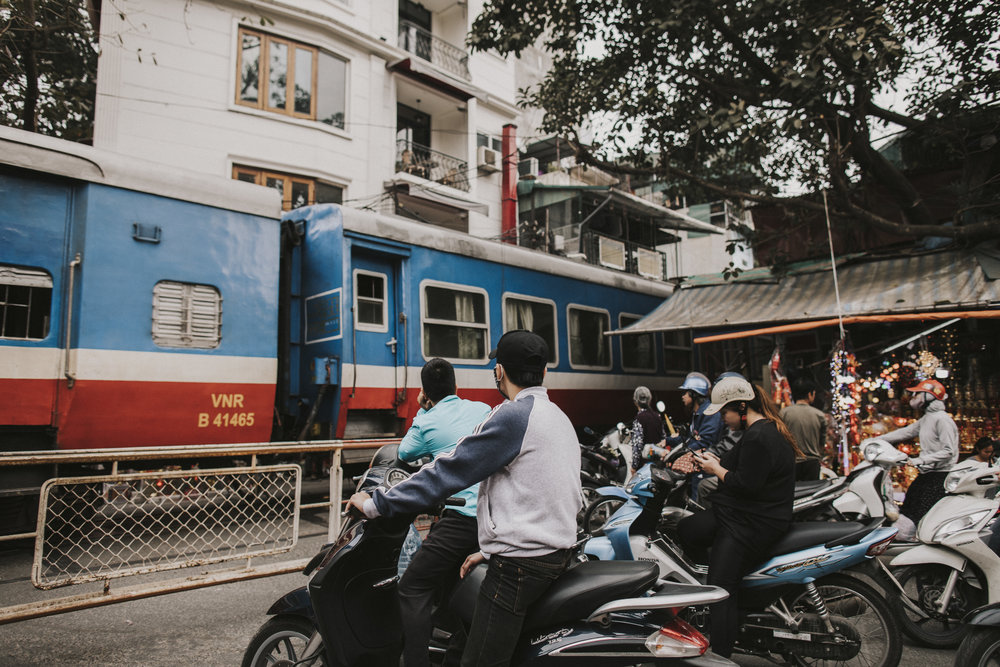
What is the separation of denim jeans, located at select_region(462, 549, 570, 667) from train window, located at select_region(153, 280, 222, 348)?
5.03 m

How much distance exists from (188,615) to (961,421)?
27.0 feet

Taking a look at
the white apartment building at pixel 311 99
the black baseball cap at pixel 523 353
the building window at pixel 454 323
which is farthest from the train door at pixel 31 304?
the white apartment building at pixel 311 99

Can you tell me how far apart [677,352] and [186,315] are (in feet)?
31.9

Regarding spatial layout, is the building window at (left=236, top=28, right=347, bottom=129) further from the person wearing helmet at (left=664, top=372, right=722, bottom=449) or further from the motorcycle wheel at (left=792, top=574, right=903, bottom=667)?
the motorcycle wheel at (left=792, top=574, right=903, bottom=667)

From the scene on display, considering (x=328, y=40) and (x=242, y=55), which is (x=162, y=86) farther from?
(x=328, y=40)

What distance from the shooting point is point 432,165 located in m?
17.0

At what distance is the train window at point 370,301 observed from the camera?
292 inches

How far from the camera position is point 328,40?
46.6 ft

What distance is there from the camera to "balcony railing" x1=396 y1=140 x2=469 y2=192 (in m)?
16.0

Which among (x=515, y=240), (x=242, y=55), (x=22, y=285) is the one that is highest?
(x=242, y=55)

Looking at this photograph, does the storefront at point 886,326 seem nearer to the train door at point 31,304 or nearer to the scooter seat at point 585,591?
the scooter seat at point 585,591

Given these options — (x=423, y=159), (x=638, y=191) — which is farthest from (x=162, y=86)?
(x=638, y=191)

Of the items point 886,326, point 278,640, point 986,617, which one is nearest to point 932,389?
point 986,617

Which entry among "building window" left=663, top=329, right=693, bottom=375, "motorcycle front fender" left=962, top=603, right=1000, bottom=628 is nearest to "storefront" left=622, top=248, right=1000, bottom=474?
"building window" left=663, top=329, right=693, bottom=375
